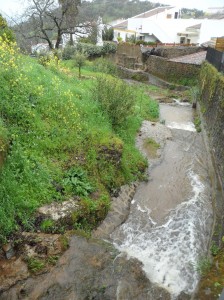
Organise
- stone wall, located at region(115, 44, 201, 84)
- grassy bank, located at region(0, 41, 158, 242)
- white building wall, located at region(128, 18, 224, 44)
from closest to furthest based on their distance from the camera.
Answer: grassy bank, located at region(0, 41, 158, 242)
stone wall, located at region(115, 44, 201, 84)
white building wall, located at region(128, 18, 224, 44)

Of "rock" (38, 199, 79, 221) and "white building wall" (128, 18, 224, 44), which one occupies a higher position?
"white building wall" (128, 18, 224, 44)

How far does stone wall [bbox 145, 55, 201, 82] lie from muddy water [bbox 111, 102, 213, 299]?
1411 cm

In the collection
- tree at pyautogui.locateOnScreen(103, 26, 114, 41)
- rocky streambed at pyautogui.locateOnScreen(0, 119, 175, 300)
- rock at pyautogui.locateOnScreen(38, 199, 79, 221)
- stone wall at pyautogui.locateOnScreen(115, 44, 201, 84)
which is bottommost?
rocky streambed at pyautogui.locateOnScreen(0, 119, 175, 300)

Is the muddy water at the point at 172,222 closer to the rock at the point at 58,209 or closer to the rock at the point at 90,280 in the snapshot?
the rock at the point at 90,280

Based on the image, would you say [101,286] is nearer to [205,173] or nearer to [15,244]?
[15,244]

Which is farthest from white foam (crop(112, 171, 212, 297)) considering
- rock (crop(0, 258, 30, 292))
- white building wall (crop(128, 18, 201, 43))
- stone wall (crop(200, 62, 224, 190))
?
white building wall (crop(128, 18, 201, 43))

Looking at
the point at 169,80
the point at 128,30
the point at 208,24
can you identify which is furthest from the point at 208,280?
the point at 128,30

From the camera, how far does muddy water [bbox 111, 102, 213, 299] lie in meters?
6.07

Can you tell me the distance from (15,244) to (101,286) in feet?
6.48

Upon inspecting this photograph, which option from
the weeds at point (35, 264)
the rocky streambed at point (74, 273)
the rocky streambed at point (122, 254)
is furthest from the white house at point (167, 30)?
the weeds at point (35, 264)

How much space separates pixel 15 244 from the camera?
5.80 meters

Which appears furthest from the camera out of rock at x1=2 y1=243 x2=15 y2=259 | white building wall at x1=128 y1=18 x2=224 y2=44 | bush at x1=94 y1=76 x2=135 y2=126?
white building wall at x1=128 y1=18 x2=224 y2=44

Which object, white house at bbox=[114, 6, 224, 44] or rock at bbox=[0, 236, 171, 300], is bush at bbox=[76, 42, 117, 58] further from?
rock at bbox=[0, 236, 171, 300]

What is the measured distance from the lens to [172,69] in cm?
2502
